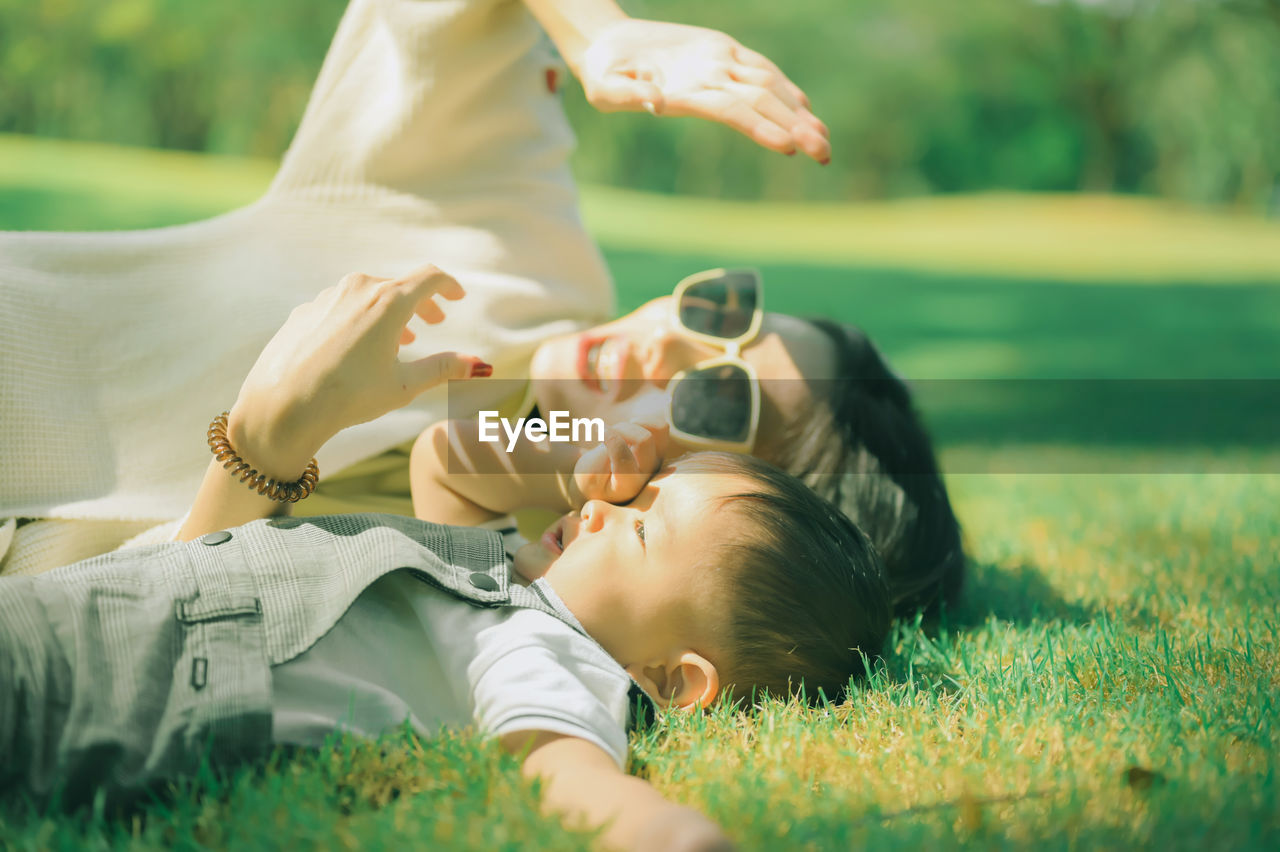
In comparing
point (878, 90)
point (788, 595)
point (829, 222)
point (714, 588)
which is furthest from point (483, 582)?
point (878, 90)

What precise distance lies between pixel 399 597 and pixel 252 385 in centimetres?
43

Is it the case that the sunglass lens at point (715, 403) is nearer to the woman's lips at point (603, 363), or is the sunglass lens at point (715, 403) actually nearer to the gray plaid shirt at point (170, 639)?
the woman's lips at point (603, 363)

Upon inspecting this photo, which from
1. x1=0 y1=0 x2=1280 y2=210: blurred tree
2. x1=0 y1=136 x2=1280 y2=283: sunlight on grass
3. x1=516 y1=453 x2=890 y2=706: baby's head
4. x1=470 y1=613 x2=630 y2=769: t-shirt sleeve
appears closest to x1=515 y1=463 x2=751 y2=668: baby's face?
x1=516 y1=453 x2=890 y2=706: baby's head

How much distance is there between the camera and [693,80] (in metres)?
1.65

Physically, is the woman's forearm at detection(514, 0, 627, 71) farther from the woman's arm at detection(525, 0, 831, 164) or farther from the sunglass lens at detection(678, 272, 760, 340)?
the sunglass lens at detection(678, 272, 760, 340)

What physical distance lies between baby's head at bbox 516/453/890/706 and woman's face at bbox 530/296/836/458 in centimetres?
54

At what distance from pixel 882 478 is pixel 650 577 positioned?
31.9 inches

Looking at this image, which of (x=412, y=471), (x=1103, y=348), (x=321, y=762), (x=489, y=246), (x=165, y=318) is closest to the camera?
(x=321, y=762)

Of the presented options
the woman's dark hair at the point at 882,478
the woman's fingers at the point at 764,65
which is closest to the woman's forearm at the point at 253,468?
the woman's fingers at the point at 764,65

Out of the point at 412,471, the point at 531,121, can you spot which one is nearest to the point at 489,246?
the point at 531,121

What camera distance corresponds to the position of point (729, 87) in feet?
5.32

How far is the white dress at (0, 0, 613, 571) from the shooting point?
6.72 feet

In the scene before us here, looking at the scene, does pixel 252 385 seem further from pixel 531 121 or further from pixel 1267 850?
pixel 1267 850

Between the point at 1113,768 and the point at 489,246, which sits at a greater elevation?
the point at 489,246
